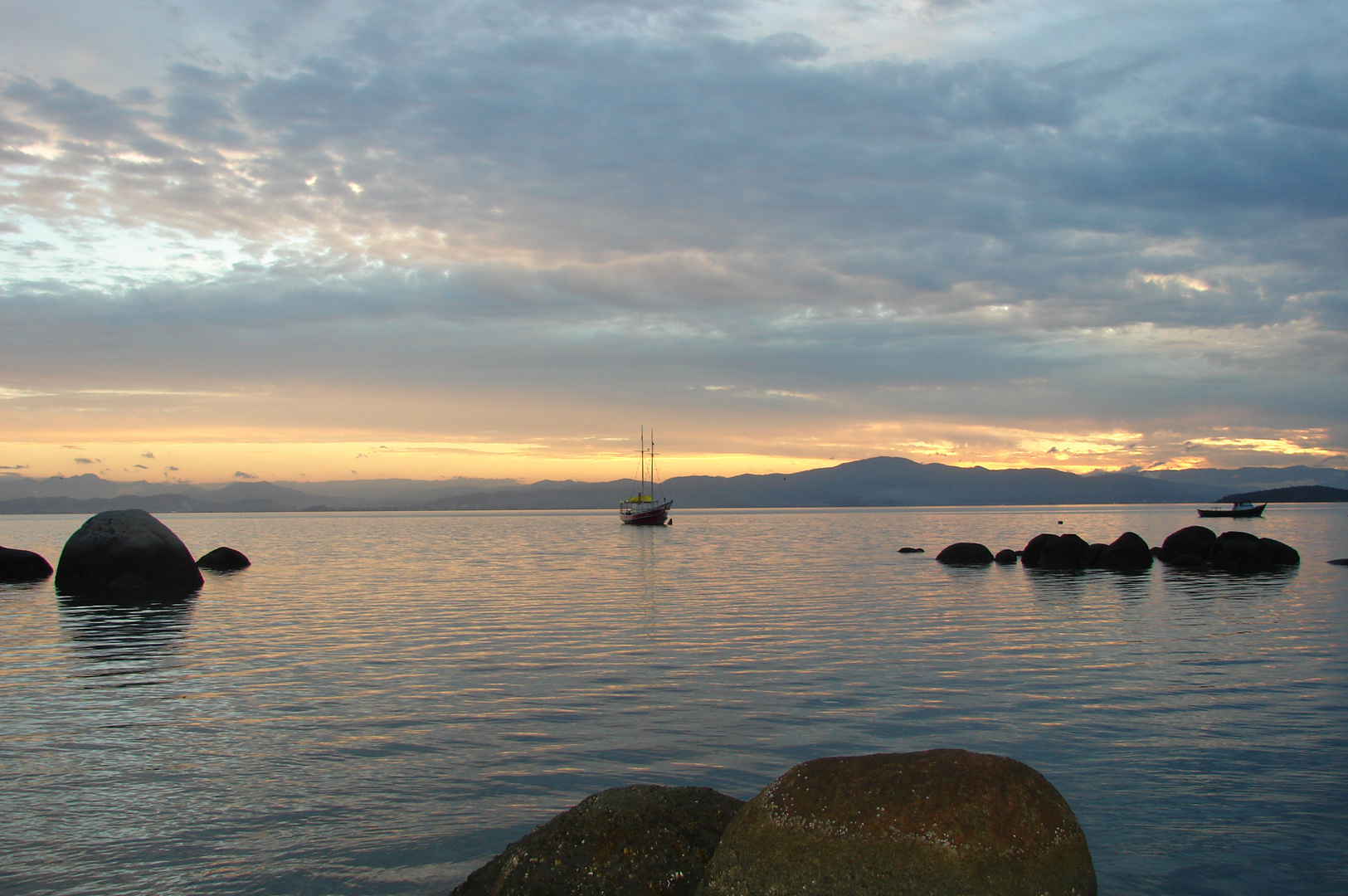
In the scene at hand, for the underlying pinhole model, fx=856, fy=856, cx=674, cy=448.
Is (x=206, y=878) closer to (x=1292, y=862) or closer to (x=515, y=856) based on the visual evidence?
(x=515, y=856)

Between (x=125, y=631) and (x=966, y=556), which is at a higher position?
(x=125, y=631)

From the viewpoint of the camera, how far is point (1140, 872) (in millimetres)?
7148

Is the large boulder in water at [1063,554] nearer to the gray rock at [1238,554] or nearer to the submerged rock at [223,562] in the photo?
the gray rock at [1238,554]

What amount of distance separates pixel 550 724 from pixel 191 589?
85.8 ft

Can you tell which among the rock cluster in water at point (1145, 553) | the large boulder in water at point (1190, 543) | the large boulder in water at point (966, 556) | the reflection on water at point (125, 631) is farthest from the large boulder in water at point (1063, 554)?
the reflection on water at point (125, 631)

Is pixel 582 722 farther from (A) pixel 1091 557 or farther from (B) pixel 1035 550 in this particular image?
(A) pixel 1091 557

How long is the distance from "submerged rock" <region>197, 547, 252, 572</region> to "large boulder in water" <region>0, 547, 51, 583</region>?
6767 millimetres

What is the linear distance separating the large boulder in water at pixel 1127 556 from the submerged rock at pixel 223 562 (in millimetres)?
42833

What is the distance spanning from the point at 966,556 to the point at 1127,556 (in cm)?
772

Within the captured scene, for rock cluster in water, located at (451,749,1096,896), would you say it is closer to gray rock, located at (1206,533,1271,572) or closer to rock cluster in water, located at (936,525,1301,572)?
rock cluster in water, located at (936,525,1301,572)

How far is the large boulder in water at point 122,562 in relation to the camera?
1207 inches

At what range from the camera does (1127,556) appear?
40.6 meters

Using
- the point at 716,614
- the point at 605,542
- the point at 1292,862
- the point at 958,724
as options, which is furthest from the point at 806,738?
the point at 605,542

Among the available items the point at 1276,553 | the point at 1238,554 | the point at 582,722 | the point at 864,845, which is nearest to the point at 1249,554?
the point at 1238,554
